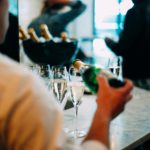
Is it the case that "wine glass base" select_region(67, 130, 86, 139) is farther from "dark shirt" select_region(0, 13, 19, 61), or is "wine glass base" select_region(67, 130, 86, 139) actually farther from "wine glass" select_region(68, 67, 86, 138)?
"dark shirt" select_region(0, 13, 19, 61)

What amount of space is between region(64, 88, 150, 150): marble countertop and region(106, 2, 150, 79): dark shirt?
5.03 feet

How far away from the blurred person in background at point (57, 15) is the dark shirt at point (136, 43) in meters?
0.42

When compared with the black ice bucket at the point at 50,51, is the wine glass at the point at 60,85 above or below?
below

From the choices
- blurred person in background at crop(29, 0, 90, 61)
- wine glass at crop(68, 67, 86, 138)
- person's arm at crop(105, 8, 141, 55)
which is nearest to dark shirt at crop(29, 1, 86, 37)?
blurred person in background at crop(29, 0, 90, 61)

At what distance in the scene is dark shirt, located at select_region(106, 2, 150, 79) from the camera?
3.21 m

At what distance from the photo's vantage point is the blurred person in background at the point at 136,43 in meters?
3.21

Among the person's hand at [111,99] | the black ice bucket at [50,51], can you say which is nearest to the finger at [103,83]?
the person's hand at [111,99]

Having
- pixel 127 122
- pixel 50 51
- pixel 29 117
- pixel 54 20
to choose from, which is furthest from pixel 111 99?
pixel 54 20

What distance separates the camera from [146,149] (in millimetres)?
1581

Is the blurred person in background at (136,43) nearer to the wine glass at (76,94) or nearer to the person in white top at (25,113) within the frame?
the wine glass at (76,94)

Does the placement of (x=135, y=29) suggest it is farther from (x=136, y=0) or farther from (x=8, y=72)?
(x=8, y=72)

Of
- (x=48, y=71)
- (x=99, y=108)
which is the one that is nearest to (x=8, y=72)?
(x=99, y=108)

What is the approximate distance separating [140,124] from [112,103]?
515 millimetres

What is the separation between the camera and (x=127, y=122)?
1.37 m
